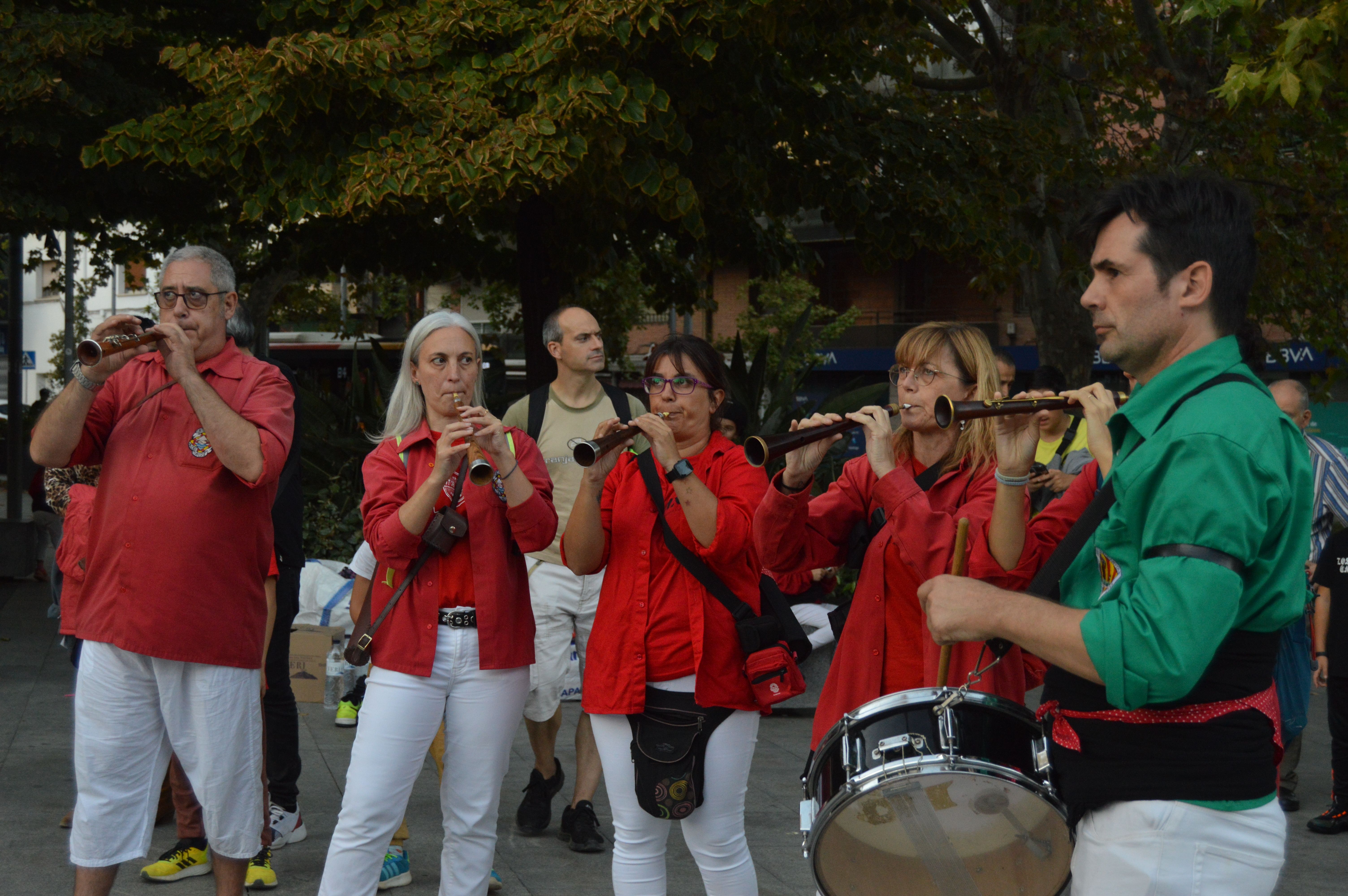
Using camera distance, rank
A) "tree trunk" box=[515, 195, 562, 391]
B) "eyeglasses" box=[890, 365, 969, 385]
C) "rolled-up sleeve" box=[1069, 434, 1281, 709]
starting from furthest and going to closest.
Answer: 1. "tree trunk" box=[515, 195, 562, 391]
2. "eyeglasses" box=[890, 365, 969, 385]
3. "rolled-up sleeve" box=[1069, 434, 1281, 709]

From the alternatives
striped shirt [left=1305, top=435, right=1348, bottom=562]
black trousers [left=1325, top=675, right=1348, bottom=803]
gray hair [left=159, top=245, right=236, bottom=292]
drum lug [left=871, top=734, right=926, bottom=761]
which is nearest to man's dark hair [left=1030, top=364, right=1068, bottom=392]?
striped shirt [left=1305, top=435, right=1348, bottom=562]

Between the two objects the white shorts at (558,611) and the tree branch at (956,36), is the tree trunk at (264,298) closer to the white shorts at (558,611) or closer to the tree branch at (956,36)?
the tree branch at (956,36)

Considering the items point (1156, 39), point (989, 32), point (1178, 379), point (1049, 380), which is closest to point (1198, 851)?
point (1178, 379)

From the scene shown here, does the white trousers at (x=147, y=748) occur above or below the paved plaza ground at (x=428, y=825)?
above

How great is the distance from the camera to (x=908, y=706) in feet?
8.38

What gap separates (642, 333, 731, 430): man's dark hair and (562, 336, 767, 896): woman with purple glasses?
22 centimetres

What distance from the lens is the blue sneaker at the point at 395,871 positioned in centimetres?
454

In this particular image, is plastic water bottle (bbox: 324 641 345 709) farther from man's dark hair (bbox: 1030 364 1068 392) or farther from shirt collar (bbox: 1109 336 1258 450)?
shirt collar (bbox: 1109 336 1258 450)

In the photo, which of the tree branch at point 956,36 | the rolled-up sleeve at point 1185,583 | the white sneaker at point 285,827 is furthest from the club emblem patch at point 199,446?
the tree branch at point 956,36

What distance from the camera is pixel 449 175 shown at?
7.33 m

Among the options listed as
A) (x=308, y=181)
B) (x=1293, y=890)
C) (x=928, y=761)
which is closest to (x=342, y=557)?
(x=308, y=181)

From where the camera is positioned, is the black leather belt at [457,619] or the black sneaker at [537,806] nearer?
the black leather belt at [457,619]

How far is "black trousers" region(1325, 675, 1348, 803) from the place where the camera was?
5.74m

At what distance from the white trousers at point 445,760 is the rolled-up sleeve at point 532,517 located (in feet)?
0.98
